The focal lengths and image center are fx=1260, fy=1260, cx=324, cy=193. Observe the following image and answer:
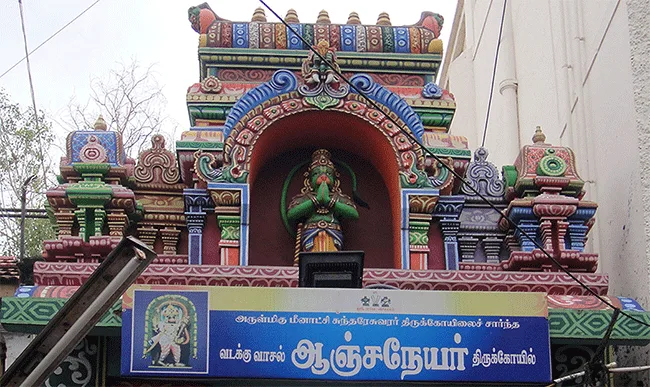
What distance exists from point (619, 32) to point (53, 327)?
346 inches

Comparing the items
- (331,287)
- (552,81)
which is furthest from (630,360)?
(552,81)

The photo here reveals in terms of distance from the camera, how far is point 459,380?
403 inches

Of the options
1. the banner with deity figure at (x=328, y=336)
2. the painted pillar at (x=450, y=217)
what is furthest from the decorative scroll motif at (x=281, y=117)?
the banner with deity figure at (x=328, y=336)

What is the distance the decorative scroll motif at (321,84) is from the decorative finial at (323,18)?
4.30 ft

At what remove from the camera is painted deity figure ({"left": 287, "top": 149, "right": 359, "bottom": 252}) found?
12016 mm

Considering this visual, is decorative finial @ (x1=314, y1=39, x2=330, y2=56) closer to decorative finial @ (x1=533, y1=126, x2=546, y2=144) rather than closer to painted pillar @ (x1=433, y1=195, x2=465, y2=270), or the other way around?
painted pillar @ (x1=433, y1=195, x2=465, y2=270)

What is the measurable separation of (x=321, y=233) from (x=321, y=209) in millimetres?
263

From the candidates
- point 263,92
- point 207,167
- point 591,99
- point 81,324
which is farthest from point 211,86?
point 81,324

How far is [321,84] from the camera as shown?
12.2 metres

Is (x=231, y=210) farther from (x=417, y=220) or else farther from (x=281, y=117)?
(x=417, y=220)

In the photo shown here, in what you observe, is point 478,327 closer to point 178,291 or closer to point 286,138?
point 178,291

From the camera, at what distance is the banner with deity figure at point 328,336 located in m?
10.1

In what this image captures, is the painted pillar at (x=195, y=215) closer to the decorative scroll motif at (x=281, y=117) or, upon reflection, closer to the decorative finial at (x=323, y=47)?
the decorative scroll motif at (x=281, y=117)

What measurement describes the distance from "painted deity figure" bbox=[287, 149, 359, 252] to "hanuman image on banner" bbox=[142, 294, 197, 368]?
2.06m
